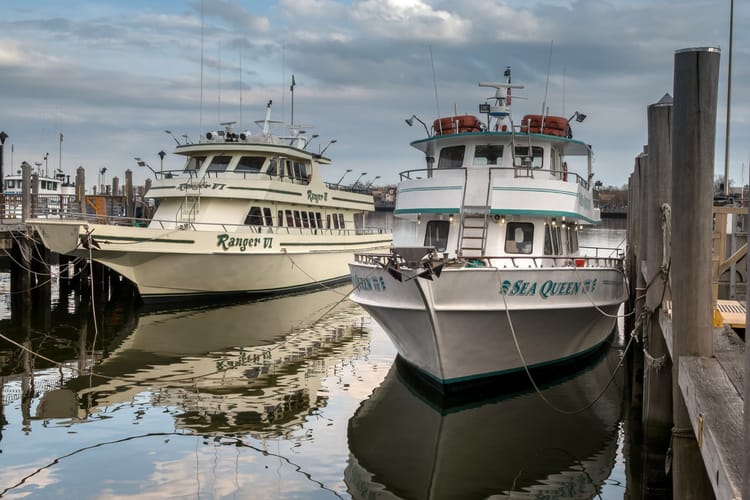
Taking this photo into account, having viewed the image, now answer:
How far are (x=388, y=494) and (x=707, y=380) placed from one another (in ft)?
14.3

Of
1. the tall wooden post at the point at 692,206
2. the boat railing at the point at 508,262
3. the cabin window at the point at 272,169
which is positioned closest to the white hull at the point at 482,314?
the boat railing at the point at 508,262

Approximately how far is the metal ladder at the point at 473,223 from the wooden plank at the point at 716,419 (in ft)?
24.7

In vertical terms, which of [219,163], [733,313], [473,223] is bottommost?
[733,313]

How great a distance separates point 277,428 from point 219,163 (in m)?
16.0

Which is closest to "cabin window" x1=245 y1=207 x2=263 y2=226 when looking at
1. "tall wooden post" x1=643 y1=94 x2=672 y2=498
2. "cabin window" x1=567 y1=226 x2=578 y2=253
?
"cabin window" x1=567 y1=226 x2=578 y2=253

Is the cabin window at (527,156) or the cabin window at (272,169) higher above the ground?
the cabin window at (272,169)

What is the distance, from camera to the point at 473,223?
14.4 meters

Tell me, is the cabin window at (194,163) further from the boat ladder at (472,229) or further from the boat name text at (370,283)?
the boat ladder at (472,229)

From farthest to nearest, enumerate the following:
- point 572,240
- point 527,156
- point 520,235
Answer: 1. point 572,240
2. point 527,156
3. point 520,235

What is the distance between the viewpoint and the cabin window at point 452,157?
15.8 meters

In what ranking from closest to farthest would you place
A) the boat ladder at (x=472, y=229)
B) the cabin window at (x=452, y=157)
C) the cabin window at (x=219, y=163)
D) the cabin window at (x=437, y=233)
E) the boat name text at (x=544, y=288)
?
the boat name text at (x=544, y=288), the boat ladder at (x=472, y=229), the cabin window at (x=437, y=233), the cabin window at (x=452, y=157), the cabin window at (x=219, y=163)

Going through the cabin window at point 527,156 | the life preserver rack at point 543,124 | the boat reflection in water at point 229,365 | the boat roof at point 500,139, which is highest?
the life preserver rack at point 543,124

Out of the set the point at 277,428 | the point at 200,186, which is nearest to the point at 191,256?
the point at 200,186

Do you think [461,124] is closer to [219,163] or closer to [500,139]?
[500,139]
